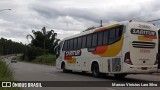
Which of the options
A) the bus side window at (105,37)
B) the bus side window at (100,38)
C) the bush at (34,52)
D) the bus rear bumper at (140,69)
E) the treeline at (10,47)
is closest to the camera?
the bus rear bumper at (140,69)

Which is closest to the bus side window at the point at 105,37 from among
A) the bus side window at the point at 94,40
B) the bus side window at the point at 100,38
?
the bus side window at the point at 100,38

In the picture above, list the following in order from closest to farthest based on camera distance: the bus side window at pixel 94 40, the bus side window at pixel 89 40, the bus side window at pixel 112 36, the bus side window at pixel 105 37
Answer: the bus side window at pixel 112 36, the bus side window at pixel 105 37, the bus side window at pixel 94 40, the bus side window at pixel 89 40

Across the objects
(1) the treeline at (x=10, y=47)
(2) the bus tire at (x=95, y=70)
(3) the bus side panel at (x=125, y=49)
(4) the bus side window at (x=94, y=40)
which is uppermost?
(1) the treeline at (x=10, y=47)

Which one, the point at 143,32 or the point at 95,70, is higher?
the point at 143,32

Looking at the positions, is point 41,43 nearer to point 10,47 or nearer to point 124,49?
point 10,47

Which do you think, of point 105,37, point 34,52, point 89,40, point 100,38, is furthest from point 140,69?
point 34,52

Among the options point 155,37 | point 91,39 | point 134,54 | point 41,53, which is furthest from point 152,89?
point 41,53

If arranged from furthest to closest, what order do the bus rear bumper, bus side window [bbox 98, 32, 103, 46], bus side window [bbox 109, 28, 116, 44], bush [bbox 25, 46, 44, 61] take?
bush [bbox 25, 46, 44, 61] < bus side window [bbox 98, 32, 103, 46] < bus side window [bbox 109, 28, 116, 44] < the bus rear bumper

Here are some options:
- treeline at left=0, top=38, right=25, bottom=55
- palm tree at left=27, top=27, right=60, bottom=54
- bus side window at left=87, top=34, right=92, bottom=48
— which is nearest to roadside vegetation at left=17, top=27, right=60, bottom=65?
palm tree at left=27, top=27, right=60, bottom=54

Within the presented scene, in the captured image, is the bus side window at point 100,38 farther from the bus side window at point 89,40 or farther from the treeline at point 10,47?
the treeline at point 10,47

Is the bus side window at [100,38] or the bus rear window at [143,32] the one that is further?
the bus side window at [100,38]

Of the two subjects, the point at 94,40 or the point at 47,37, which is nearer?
the point at 94,40

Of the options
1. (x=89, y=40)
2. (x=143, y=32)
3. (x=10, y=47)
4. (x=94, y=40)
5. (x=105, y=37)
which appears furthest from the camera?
(x=10, y=47)

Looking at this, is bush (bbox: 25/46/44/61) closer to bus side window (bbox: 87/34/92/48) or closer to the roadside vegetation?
the roadside vegetation
